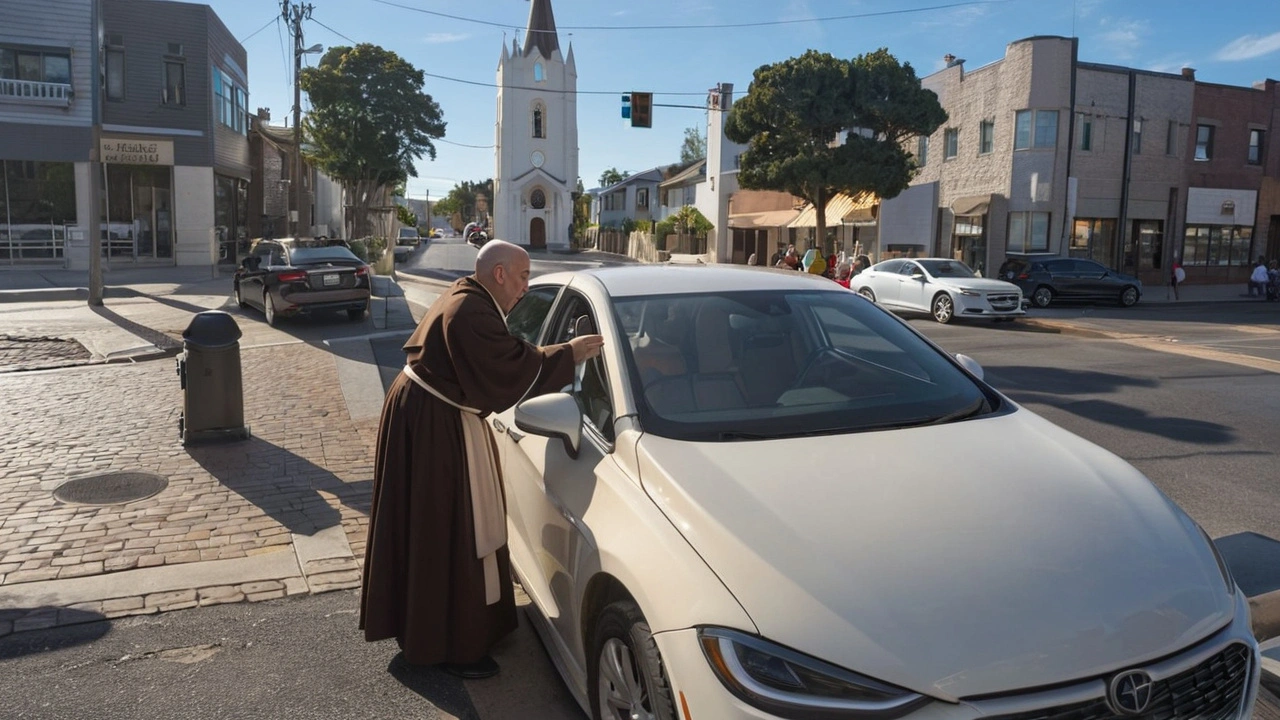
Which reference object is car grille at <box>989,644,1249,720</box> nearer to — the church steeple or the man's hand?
the man's hand

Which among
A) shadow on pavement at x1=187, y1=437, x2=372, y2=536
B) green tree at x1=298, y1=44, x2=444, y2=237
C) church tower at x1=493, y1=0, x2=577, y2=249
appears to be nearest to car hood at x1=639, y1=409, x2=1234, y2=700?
shadow on pavement at x1=187, y1=437, x2=372, y2=536

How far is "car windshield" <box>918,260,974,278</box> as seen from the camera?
814 inches

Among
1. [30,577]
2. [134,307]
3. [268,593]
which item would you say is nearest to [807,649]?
[268,593]

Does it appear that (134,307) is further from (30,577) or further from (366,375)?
(30,577)

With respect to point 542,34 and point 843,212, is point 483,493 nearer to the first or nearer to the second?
point 843,212

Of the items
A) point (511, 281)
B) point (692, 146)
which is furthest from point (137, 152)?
point (692, 146)

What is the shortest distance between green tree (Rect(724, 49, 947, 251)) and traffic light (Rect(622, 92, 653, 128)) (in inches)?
348

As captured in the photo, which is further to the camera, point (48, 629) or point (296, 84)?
point (296, 84)

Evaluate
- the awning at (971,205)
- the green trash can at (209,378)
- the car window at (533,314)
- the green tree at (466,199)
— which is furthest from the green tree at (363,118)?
the green tree at (466,199)

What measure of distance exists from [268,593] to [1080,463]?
380 cm

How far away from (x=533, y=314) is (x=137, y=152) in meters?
32.7

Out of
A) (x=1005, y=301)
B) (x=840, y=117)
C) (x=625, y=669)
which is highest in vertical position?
(x=840, y=117)

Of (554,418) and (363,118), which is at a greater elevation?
(363,118)

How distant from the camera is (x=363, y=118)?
4581cm
